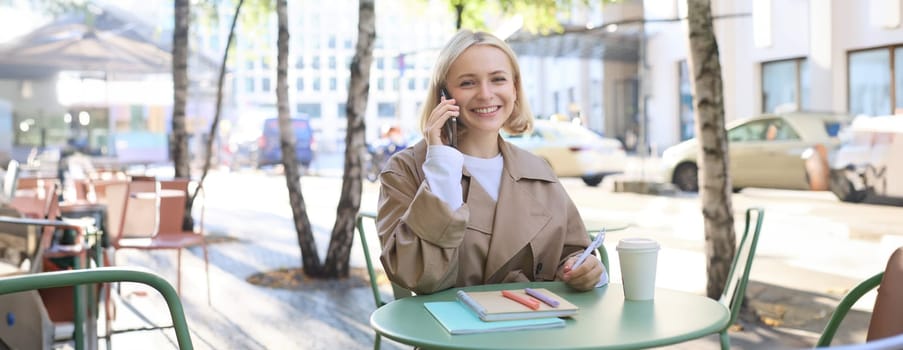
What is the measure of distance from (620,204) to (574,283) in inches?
476

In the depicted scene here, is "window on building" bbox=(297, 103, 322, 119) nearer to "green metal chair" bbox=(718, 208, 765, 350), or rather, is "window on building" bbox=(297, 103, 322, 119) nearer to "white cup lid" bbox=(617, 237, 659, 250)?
"green metal chair" bbox=(718, 208, 765, 350)

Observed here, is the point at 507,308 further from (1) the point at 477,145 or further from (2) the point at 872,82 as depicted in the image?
(2) the point at 872,82

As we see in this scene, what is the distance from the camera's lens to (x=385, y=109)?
236 ft

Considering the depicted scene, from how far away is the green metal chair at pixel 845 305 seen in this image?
210 centimetres

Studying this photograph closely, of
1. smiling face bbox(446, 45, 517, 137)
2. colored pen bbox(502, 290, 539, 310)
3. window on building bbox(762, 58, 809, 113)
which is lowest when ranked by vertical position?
colored pen bbox(502, 290, 539, 310)

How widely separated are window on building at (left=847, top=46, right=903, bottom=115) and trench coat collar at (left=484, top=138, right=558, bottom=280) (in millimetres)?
5292

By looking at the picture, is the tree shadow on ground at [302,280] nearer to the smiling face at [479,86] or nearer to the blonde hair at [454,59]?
the blonde hair at [454,59]

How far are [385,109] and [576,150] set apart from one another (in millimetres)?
54265

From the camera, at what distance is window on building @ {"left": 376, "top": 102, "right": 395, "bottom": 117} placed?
71188mm

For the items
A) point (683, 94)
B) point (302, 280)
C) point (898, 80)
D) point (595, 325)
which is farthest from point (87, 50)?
point (595, 325)

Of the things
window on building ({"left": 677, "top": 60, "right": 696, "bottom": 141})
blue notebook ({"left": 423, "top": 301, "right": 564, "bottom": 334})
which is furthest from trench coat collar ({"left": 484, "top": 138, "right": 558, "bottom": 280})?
window on building ({"left": 677, "top": 60, "right": 696, "bottom": 141})

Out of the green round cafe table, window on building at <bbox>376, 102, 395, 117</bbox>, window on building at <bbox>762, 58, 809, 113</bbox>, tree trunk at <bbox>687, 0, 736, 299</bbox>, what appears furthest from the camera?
Answer: window on building at <bbox>376, 102, 395, 117</bbox>

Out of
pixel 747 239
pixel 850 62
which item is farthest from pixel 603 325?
pixel 850 62

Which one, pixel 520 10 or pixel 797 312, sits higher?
pixel 520 10
